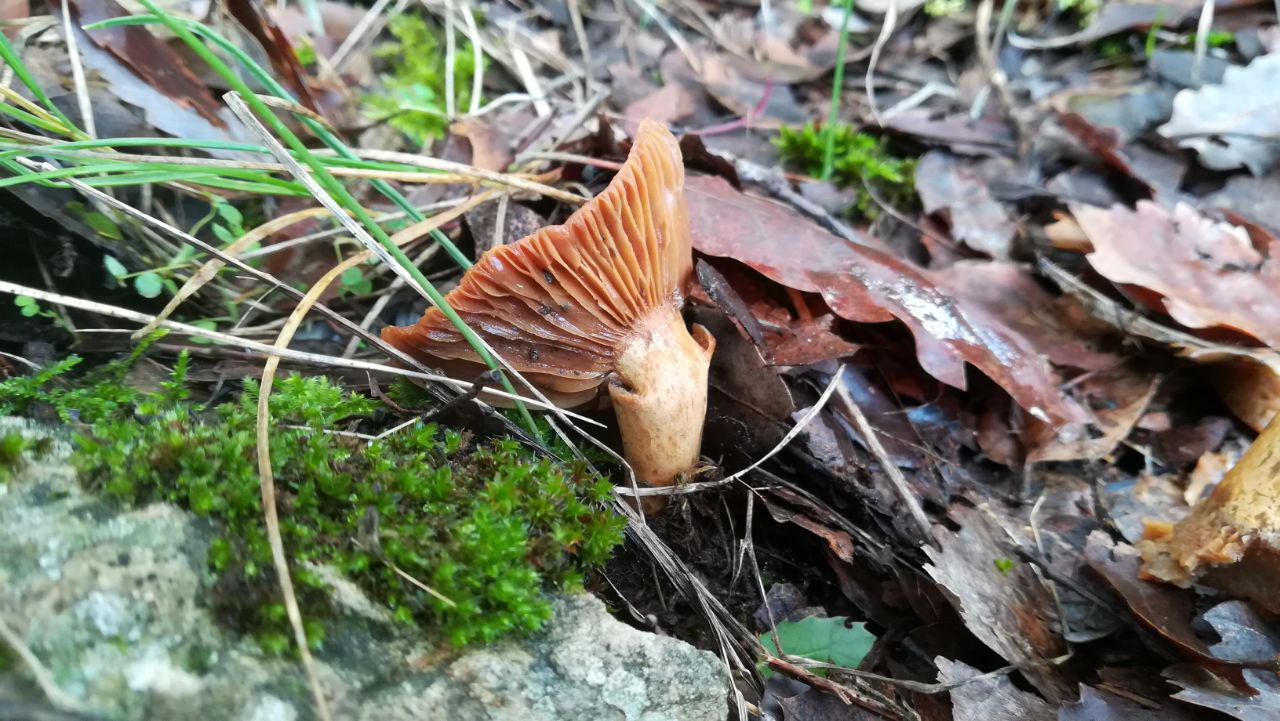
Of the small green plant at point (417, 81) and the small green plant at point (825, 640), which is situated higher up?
the small green plant at point (417, 81)

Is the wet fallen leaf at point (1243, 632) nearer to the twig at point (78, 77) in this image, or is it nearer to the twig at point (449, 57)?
the twig at point (449, 57)

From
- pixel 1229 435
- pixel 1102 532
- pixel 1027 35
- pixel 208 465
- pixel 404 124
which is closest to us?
pixel 208 465

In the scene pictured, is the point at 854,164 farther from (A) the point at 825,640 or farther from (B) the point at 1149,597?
(A) the point at 825,640

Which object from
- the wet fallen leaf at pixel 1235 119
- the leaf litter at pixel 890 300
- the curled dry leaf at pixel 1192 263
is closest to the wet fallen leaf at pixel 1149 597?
the leaf litter at pixel 890 300

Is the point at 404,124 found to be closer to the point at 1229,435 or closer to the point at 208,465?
the point at 208,465

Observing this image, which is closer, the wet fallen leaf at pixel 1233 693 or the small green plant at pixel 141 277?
the wet fallen leaf at pixel 1233 693

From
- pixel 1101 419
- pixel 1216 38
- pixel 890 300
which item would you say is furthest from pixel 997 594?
pixel 1216 38

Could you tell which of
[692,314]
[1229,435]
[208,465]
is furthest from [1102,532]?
[208,465]
